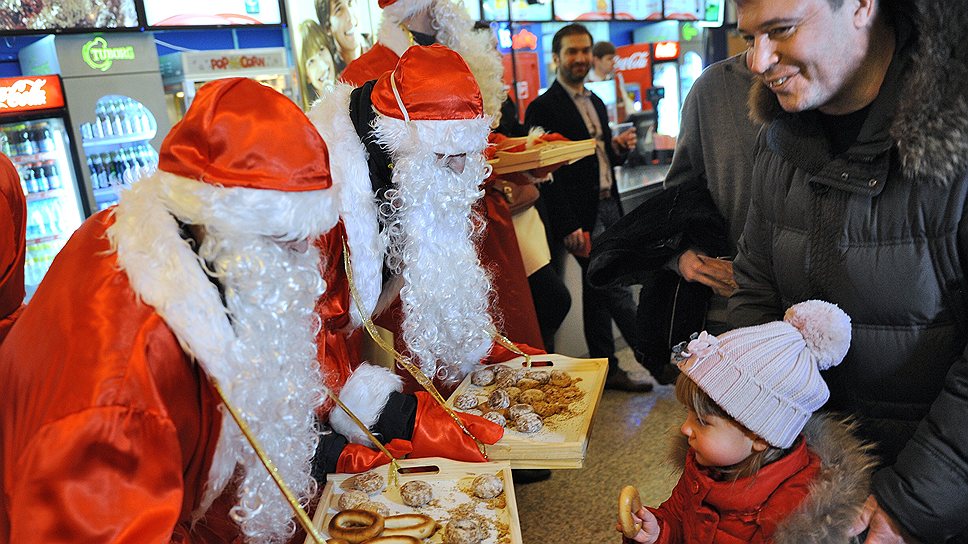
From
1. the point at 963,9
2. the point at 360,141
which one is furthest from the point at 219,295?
the point at 963,9

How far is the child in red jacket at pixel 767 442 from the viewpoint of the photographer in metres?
1.28

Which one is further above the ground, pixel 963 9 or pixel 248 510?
pixel 963 9

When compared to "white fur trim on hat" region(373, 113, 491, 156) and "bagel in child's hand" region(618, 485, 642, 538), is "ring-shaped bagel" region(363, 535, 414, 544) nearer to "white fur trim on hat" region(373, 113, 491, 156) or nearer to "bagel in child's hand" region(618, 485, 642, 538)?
"bagel in child's hand" region(618, 485, 642, 538)

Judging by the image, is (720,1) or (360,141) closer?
(360,141)

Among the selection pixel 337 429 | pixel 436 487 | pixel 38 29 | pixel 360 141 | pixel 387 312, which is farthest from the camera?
pixel 38 29

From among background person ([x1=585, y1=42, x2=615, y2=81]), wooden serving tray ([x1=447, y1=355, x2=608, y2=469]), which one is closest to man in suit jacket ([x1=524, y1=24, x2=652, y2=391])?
background person ([x1=585, y1=42, x2=615, y2=81])

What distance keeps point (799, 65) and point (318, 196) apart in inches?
33.2

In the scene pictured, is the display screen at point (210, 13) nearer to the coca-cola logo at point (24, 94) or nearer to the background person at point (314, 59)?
the background person at point (314, 59)

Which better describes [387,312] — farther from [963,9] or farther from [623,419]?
[623,419]

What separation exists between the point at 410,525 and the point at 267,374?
0.38m

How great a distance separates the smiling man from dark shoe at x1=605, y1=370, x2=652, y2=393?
2.49 metres

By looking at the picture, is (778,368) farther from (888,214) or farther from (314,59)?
(314,59)

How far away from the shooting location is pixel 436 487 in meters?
1.54

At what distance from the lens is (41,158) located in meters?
3.73
